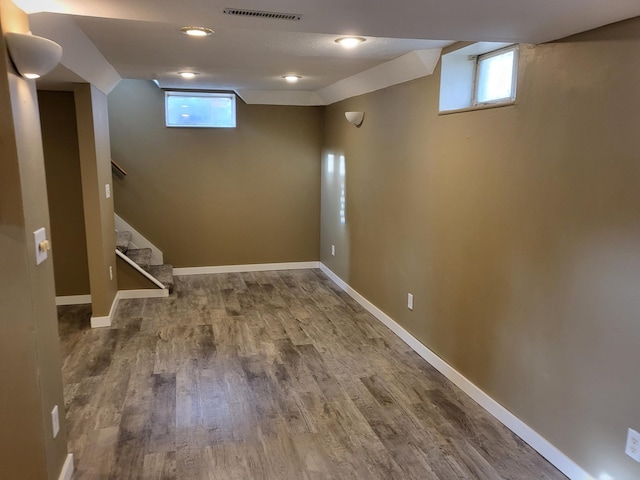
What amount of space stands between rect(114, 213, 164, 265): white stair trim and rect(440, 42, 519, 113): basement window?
397cm

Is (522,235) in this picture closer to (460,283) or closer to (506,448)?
(460,283)

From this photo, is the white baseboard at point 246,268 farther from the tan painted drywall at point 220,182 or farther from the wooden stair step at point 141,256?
the wooden stair step at point 141,256

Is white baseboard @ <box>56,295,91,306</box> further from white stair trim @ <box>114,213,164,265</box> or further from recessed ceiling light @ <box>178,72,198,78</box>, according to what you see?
recessed ceiling light @ <box>178,72,198,78</box>

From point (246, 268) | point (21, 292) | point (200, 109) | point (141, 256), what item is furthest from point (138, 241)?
point (21, 292)

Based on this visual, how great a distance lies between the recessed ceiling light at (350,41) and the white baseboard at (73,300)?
3.68 m

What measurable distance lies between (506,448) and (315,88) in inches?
164

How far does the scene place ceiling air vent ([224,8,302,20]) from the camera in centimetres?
178

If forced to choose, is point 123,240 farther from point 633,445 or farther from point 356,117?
point 633,445

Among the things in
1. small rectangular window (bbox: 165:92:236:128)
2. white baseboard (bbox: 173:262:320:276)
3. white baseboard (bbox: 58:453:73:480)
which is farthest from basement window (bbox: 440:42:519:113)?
white baseboard (bbox: 173:262:320:276)

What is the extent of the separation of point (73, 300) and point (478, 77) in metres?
4.31

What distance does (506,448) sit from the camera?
2490mm

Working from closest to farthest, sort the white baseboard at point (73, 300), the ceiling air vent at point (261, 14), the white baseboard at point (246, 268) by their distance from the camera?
the ceiling air vent at point (261, 14), the white baseboard at point (73, 300), the white baseboard at point (246, 268)

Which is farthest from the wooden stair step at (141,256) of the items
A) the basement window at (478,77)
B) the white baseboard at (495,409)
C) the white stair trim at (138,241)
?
the basement window at (478,77)

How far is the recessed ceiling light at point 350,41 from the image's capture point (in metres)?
2.79
